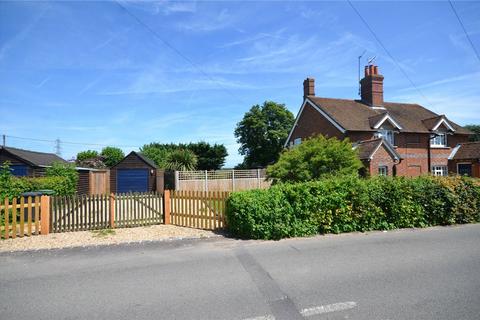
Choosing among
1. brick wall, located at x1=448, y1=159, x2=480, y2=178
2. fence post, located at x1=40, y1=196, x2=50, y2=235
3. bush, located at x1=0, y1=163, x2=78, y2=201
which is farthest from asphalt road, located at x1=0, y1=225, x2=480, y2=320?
brick wall, located at x1=448, y1=159, x2=480, y2=178

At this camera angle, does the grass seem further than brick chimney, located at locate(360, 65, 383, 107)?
No

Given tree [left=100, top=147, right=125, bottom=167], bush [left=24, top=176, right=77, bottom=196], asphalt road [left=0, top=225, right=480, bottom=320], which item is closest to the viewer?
asphalt road [left=0, top=225, right=480, bottom=320]

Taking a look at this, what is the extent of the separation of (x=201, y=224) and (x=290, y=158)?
6.51 metres

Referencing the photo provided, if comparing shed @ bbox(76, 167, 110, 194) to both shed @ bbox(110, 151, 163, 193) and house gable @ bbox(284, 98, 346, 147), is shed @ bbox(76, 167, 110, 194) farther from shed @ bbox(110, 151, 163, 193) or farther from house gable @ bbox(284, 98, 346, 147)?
house gable @ bbox(284, 98, 346, 147)

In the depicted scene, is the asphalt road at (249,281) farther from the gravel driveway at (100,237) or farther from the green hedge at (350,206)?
the green hedge at (350,206)

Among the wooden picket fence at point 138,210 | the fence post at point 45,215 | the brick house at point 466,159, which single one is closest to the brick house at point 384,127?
the brick house at point 466,159

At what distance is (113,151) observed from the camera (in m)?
45.8

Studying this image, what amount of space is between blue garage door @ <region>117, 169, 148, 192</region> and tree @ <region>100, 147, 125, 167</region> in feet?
61.4

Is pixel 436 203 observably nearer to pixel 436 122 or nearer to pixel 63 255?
pixel 63 255

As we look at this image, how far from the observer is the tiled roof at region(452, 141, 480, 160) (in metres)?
25.9

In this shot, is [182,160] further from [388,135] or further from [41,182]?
[388,135]

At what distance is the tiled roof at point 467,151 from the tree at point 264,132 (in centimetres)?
2037

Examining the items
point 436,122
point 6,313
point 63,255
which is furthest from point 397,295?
point 436,122

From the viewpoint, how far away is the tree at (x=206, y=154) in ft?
132
